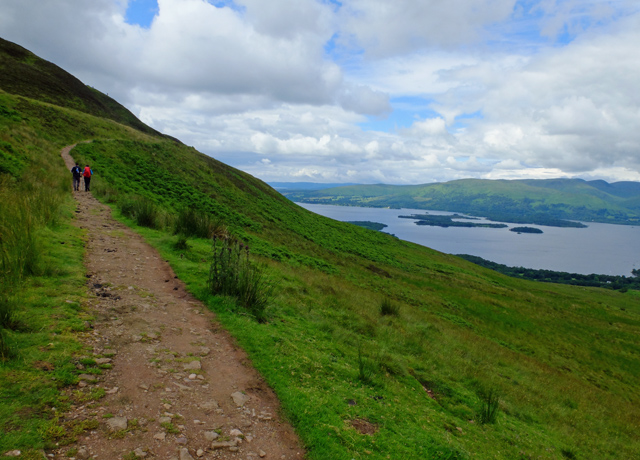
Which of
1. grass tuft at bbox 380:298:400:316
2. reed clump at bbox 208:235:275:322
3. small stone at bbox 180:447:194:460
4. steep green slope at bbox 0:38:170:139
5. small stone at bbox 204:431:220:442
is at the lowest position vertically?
grass tuft at bbox 380:298:400:316

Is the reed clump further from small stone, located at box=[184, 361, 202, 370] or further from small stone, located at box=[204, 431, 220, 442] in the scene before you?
small stone, located at box=[204, 431, 220, 442]

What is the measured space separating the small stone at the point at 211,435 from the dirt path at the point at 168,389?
0.04ft

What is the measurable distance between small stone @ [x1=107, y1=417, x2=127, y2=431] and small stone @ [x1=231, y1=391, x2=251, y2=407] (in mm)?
1505

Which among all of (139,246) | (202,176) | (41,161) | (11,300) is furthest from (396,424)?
(202,176)

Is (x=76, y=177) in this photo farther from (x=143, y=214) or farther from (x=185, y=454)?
(x=185, y=454)

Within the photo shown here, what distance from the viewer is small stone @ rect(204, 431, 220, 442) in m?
4.04

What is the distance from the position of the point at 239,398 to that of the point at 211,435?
90 centimetres

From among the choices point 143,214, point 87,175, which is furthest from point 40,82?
point 143,214

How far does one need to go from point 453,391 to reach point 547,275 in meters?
123

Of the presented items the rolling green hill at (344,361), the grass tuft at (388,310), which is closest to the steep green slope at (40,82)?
the rolling green hill at (344,361)

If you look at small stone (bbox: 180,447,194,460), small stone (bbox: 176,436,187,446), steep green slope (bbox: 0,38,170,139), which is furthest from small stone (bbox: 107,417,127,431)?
steep green slope (bbox: 0,38,170,139)

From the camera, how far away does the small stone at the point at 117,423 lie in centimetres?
379

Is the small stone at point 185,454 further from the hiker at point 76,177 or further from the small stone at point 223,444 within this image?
the hiker at point 76,177

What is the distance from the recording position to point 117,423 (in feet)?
12.7
